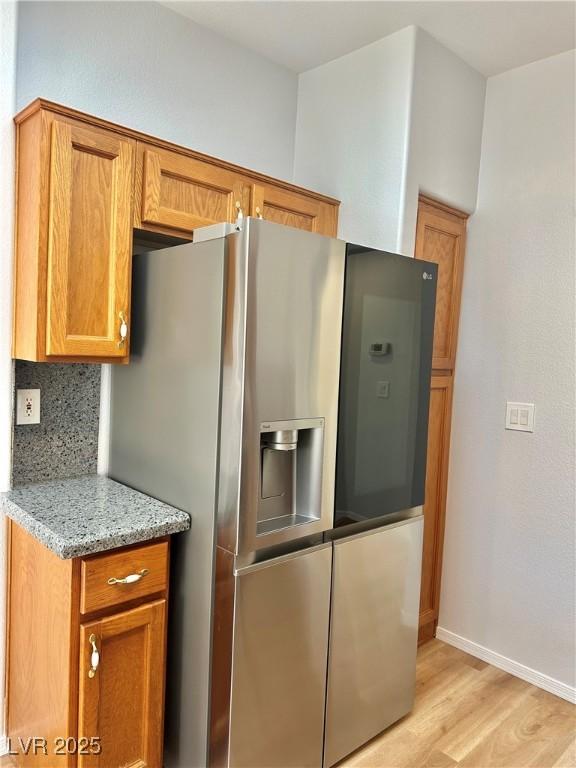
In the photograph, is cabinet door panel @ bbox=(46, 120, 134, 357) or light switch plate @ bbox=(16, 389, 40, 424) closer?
cabinet door panel @ bbox=(46, 120, 134, 357)

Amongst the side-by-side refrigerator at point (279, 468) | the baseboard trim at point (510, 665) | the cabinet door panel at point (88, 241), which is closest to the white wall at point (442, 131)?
the side-by-side refrigerator at point (279, 468)

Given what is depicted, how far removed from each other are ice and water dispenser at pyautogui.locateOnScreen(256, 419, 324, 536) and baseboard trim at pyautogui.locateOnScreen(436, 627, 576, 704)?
4.75 ft

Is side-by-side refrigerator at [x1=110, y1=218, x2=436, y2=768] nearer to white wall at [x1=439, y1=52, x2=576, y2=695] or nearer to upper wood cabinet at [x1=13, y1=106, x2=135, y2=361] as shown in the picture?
upper wood cabinet at [x1=13, y1=106, x2=135, y2=361]

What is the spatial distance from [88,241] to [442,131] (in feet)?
5.15

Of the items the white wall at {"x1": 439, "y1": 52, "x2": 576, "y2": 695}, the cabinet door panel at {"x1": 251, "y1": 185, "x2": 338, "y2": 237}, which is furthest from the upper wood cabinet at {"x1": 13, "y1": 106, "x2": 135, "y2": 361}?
the white wall at {"x1": 439, "y1": 52, "x2": 576, "y2": 695}

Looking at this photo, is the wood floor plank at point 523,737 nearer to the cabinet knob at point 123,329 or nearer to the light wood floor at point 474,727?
the light wood floor at point 474,727

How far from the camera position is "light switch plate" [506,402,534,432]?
244cm

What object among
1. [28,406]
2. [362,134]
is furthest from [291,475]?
[362,134]

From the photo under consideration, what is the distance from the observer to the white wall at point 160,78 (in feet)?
6.13

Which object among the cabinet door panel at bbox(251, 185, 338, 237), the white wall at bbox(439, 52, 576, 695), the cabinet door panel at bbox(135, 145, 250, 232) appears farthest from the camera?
the white wall at bbox(439, 52, 576, 695)

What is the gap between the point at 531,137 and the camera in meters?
2.44

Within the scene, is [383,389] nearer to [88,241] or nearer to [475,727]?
[88,241]

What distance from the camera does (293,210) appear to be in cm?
228

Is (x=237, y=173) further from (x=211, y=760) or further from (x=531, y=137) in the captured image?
A: (x=211, y=760)
